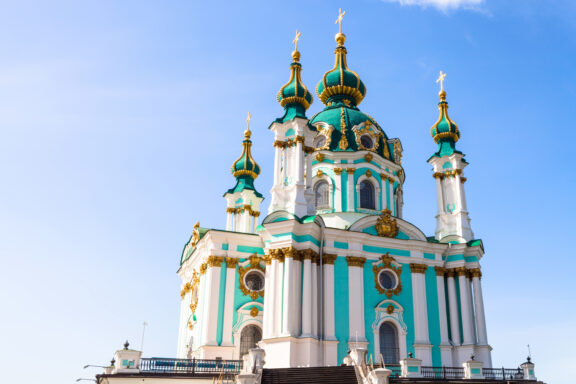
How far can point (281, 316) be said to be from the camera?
2375 centimetres

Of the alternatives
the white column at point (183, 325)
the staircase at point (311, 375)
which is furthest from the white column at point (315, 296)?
the white column at point (183, 325)

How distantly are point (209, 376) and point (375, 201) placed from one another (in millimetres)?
13086

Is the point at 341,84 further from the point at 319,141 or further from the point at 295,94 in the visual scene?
the point at 295,94

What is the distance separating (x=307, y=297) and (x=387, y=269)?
4.25 metres

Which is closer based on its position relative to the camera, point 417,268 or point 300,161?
point 300,161

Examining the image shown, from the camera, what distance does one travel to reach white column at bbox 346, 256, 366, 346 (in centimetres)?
2484

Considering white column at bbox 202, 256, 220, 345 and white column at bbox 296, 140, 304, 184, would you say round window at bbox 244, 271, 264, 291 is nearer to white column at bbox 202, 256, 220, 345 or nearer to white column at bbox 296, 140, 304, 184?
white column at bbox 202, 256, 220, 345

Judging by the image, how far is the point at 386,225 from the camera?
2717cm

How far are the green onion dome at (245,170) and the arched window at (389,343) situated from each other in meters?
11.8

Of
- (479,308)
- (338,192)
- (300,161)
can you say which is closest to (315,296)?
(300,161)

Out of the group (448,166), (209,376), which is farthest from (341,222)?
(209,376)

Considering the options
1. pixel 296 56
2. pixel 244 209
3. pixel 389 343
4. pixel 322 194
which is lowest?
pixel 389 343

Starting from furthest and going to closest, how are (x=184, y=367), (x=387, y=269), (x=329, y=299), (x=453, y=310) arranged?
1. (x=453, y=310)
2. (x=387, y=269)
3. (x=329, y=299)
4. (x=184, y=367)

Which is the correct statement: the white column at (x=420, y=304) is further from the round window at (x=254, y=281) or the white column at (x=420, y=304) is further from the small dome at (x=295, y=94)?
the small dome at (x=295, y=94)
